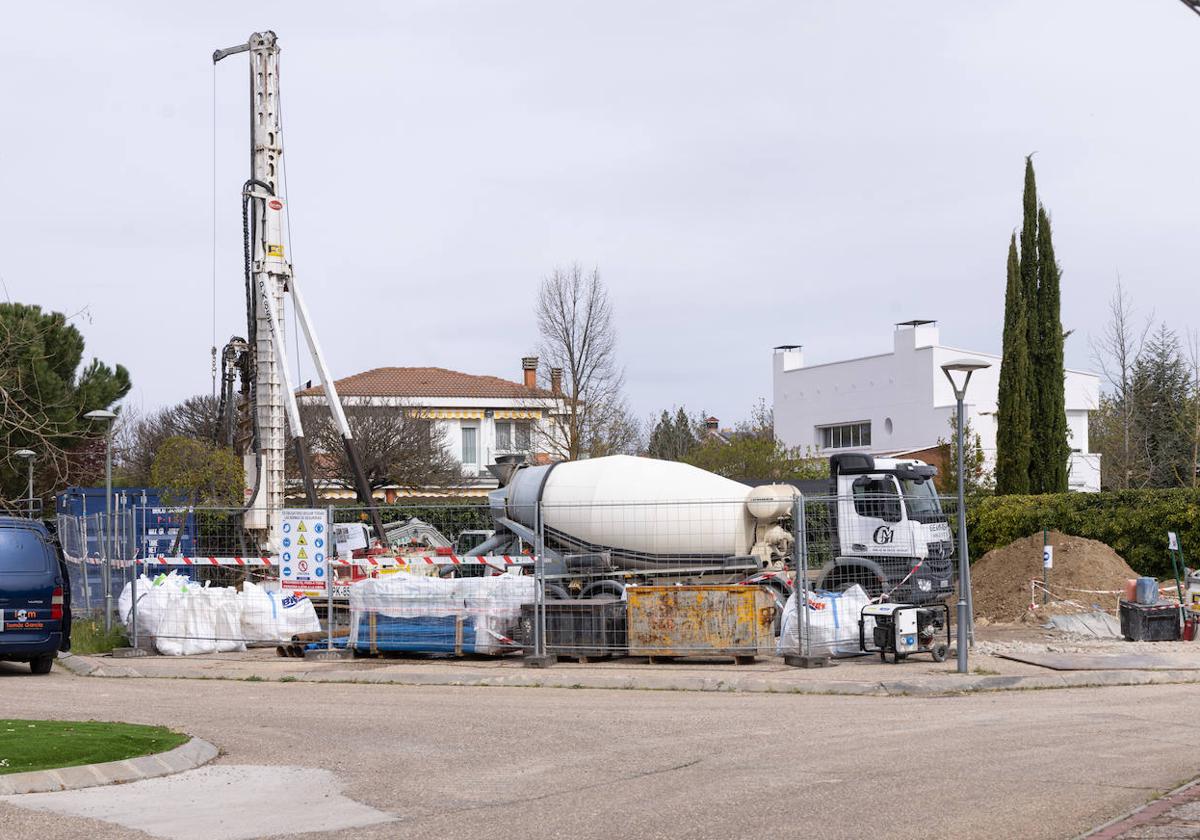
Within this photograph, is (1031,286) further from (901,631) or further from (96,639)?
(96,639)

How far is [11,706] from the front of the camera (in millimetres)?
14609

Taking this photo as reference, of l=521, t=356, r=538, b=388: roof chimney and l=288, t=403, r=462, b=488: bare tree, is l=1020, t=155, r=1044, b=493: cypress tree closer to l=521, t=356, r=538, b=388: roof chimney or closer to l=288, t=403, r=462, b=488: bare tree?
l=288, t=403, r=462, b=488: bare tree

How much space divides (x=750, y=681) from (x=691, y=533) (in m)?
5.47

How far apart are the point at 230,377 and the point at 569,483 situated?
13520mm

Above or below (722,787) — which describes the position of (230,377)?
above

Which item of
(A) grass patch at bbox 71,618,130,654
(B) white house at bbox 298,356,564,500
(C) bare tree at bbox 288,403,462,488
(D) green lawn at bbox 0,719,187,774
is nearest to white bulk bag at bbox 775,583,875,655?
(D) green lawn at bbox 0,719,187,774

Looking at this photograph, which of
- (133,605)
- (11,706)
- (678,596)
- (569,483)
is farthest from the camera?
(569,483)

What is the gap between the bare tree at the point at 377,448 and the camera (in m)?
57.5


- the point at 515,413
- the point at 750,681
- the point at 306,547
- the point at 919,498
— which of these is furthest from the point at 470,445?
the point at 750,681

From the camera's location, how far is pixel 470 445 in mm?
69375

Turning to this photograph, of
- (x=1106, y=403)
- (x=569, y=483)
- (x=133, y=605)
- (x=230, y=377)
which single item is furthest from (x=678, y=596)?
(x=1106, y=403)

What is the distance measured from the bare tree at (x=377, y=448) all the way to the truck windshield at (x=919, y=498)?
3521cm

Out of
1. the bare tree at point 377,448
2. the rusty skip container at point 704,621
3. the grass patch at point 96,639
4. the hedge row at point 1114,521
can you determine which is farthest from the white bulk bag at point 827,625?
the bare tree at point 377,448

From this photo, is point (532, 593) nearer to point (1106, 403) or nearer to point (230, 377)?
point (230, 377)
